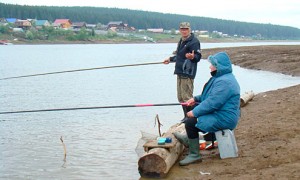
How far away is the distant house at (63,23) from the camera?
14238 centimetres

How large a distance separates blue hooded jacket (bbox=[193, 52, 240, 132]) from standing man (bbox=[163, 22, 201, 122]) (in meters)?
1.78

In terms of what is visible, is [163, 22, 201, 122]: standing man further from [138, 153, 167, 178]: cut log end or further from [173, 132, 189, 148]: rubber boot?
[138, 153, 167, 178]: cut log end

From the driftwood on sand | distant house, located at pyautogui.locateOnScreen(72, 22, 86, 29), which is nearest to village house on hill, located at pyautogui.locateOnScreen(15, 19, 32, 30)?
distant house, located at pyautogui.locateOnScreen(72, 22, 86, 29)

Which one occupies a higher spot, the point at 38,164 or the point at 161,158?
the point at 161,158

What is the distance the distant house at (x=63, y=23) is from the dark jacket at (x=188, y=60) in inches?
5347

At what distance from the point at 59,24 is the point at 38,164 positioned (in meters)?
139

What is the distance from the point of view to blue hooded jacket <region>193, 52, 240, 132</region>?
6.96m

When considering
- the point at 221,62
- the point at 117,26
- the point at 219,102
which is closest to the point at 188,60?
the point at 221,62

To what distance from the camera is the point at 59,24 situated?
472 ft

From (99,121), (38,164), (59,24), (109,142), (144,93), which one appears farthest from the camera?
(59,24)

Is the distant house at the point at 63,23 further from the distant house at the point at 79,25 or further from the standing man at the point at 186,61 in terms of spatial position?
the standing man at the point at 186,61

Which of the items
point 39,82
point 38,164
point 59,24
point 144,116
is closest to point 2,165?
point 38,164

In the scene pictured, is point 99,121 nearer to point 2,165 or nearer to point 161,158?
point 2,165

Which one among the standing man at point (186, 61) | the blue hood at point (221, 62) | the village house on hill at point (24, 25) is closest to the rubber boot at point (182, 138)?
the standing man at point (186, 61)
